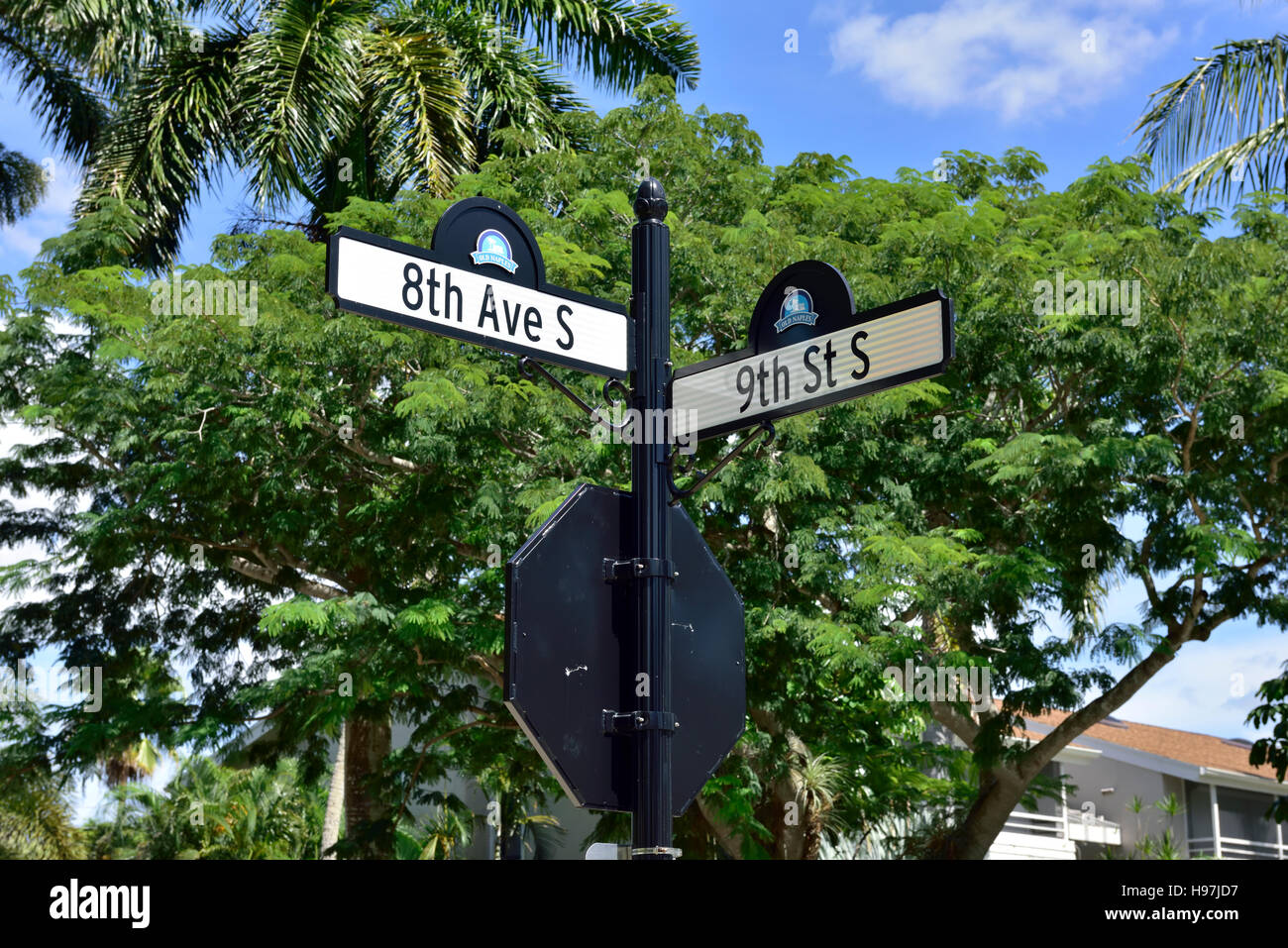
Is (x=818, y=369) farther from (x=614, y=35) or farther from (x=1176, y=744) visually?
(x=1176, y=744)

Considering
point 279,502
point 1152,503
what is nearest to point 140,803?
point 279,502

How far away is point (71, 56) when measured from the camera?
1008 inches

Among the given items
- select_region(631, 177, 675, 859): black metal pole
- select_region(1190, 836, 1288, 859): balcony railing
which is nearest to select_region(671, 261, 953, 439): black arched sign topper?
select_region(631, 177, 675, 859): black metal pole

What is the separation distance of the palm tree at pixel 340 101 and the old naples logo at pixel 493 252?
16385 millimetres

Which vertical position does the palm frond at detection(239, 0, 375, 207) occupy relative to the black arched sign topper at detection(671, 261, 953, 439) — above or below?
above

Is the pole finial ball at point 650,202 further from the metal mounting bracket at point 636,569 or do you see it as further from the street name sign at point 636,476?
the metal mounting bracket at point 636,569

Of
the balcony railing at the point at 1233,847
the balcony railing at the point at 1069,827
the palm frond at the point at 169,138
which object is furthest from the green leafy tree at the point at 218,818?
the balcony railing at the point at 1233,847

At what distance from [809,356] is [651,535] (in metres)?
0.77

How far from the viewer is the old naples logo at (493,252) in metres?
4.05

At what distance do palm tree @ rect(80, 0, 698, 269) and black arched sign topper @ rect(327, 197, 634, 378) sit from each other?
1638cm

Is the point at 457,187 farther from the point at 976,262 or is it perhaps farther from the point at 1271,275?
the point at 1271,275

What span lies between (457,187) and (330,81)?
4.58m

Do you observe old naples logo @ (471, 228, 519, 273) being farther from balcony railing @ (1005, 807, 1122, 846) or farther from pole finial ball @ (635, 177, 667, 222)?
balcony railing @ (1005, 807, 1122, 846)

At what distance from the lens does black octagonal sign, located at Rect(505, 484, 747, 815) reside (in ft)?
11.3
